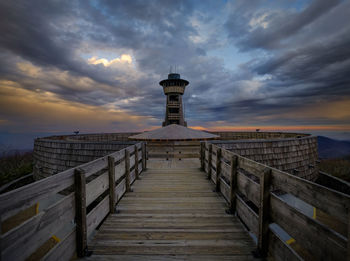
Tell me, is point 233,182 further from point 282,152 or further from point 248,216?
point 282,152

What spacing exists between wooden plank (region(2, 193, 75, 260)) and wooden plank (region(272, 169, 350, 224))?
9.12 feet

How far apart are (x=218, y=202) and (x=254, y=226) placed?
1.35 meters

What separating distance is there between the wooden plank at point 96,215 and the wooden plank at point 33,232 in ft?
1.63

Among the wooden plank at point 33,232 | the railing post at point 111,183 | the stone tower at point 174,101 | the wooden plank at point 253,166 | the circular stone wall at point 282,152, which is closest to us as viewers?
the wooden plank at point 33,232

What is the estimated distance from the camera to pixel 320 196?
145cm

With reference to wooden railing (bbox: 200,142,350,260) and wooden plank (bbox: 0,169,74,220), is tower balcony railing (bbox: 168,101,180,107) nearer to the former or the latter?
wooden railing (bbox: 200,142,350,260)

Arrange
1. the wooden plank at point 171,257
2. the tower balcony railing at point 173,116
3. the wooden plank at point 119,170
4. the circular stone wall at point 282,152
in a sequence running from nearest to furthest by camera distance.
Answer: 1. the wooden plank at point 171,257
2. the wooden plank at point 119,170
3. the circular stone wall at point 282,152
4. the tower balcony railing at point 173,116

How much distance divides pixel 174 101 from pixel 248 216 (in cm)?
2614

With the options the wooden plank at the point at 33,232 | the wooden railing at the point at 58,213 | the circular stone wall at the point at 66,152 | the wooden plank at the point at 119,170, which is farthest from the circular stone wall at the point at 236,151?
the wooden plank at the point at 33,232

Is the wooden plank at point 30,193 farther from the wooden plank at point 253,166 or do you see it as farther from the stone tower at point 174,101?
the stone tower at point 174,101

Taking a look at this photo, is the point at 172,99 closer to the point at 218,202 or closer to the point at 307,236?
the point at 218,202

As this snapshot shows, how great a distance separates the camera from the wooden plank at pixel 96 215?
2396 millimetres

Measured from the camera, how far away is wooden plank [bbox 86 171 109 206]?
7.97ft

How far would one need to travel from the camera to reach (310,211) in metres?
7.31
